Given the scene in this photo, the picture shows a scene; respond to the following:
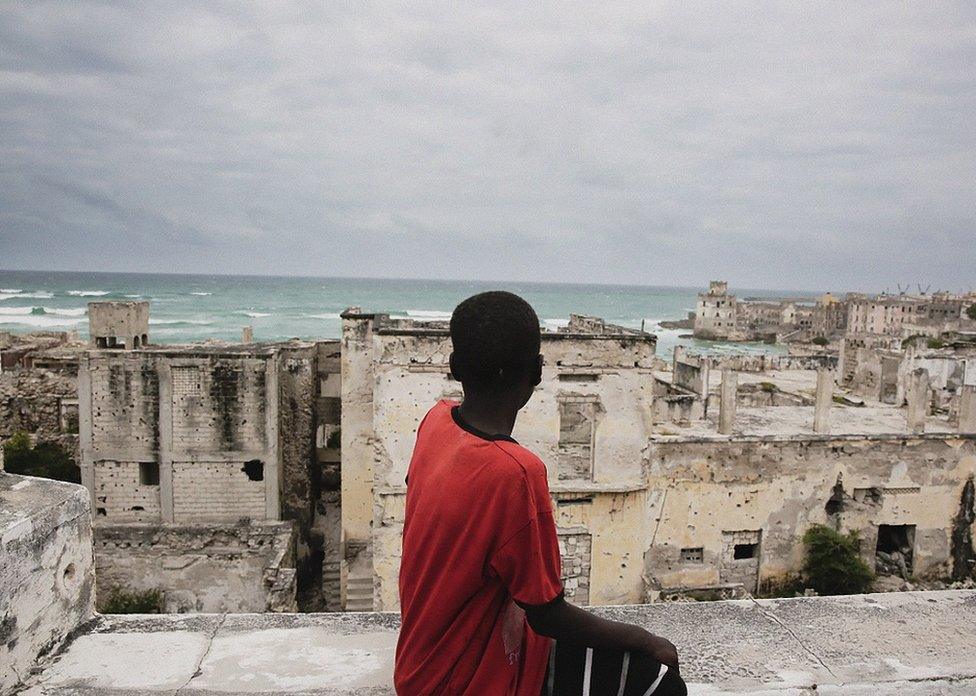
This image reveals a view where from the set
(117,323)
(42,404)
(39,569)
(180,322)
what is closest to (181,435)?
(117,323)

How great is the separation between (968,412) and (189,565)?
61.5ft

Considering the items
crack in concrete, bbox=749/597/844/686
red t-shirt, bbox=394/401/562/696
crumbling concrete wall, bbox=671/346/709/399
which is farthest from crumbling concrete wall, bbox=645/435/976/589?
red t-shirt, bbox=394/401/562/696

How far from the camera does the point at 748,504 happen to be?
616 inches

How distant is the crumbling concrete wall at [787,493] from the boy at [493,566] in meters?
13.0

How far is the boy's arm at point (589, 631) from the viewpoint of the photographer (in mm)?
2090

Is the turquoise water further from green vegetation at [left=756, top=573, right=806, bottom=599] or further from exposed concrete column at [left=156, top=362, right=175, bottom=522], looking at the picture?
green vegetation at [left=756, top=573, right=806, bottom=599]

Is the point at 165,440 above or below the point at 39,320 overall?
below

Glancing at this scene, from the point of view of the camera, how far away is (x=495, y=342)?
2.22 m

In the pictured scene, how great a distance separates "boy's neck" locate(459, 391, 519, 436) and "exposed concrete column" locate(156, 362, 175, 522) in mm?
15018

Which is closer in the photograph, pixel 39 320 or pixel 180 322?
pixel 39 320

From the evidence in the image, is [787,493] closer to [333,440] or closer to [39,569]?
[333,440]

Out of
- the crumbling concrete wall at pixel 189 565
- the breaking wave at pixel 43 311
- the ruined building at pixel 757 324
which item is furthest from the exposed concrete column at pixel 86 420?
the ruined building at pixel 757 324

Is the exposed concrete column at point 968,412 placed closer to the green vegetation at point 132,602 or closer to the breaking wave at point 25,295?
the green vegetation at point 132,602

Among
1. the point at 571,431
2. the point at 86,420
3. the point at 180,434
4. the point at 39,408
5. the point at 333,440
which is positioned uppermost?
the point at 571,431
